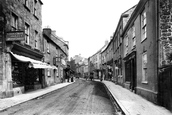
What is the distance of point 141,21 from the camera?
37.9 ft

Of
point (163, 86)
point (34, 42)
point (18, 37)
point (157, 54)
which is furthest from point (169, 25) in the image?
point (34, 42)

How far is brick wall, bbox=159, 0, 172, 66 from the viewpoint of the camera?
8172mm

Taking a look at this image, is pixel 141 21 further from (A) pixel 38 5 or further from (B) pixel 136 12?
(A) pixel 38 5

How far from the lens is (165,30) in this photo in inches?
327

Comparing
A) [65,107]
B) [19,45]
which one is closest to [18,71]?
[19,45]

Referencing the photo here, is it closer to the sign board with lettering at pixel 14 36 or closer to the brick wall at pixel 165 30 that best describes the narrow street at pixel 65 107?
the brick wall at pixel 165 30

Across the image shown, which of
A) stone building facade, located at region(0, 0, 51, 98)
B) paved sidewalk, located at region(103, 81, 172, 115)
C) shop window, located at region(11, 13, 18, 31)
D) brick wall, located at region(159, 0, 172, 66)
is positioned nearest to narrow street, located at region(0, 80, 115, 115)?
paved sidewalk, located at region(103, 81, 172, 115)

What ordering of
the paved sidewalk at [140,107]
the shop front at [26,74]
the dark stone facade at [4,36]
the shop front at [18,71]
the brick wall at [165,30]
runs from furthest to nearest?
1. the shop front at [26,74]
2. the shop front at [18,71]
3. the dark stone facade at [4,36]
4. the brick wall at [165,30]
5. the paved sidewalk at [140,107]

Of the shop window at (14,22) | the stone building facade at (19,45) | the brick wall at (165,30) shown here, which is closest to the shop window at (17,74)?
the stone building facade at (19,45)

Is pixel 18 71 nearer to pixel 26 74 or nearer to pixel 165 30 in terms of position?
pixel 26 74

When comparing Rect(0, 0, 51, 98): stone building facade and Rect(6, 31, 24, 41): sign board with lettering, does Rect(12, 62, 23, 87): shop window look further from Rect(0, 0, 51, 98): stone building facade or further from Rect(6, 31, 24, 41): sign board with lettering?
Rect(6, 31, 24, 41): sign board with lettering

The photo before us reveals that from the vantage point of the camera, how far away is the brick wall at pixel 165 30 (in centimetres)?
817

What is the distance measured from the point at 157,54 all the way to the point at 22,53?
9.91m

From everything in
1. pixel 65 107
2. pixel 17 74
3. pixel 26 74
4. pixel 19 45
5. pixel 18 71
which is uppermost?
pixel 19 45
